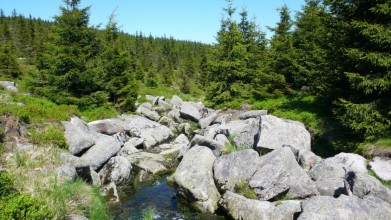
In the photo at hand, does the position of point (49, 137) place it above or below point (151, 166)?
above

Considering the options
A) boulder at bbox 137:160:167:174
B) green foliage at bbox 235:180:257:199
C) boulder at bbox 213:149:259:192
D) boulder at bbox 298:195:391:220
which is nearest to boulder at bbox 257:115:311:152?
boulder at bbox 213:149:259:192

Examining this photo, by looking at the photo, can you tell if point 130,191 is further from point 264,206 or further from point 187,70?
point 187,70

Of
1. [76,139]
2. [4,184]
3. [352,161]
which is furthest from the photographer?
[76,139]

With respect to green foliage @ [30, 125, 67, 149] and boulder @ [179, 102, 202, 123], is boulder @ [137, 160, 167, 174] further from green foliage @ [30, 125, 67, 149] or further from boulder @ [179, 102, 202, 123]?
boulder @ [179, 102, 202, 123]

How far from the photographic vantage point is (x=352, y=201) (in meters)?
10.5

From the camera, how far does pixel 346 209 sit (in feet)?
33.8

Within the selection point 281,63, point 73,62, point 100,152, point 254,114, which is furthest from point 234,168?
point 281,63

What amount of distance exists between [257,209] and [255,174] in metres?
2.34

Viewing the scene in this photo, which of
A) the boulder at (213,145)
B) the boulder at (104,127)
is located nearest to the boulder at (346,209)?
the boulder at (213,145)

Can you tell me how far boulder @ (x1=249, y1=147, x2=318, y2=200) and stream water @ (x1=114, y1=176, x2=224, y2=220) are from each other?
208 centimetres

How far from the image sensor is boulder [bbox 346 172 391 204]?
1120cm

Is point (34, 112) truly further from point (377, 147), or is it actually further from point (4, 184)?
point (377, 147)

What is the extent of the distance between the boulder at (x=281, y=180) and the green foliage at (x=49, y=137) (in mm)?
8687

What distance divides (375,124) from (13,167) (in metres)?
15.4
